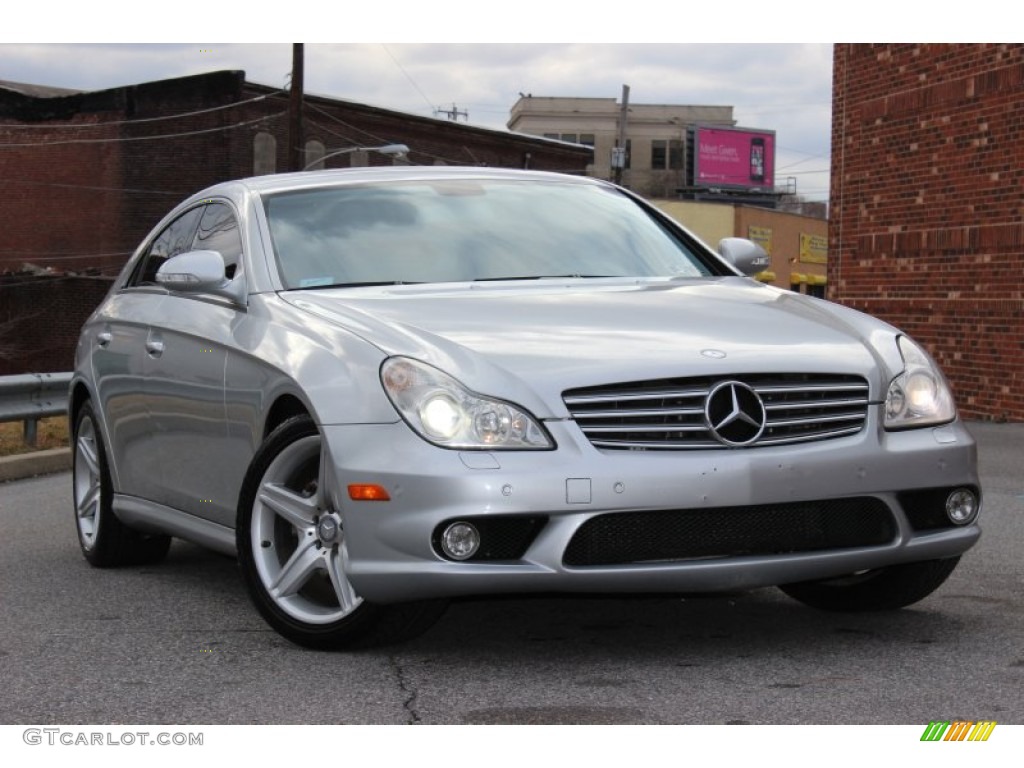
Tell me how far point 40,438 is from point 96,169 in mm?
37401

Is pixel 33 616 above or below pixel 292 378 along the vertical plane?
below

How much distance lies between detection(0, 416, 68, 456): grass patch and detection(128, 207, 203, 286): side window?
5857 millimetres

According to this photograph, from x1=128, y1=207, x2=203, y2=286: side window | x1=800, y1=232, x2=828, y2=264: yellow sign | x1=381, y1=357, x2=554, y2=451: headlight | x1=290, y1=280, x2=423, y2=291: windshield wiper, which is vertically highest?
x1=800, y1=232, x2=828, y2=264: yellow sign

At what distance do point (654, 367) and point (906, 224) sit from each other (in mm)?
13337

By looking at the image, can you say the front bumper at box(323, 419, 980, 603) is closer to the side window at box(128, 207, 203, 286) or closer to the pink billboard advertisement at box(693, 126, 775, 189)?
the side window at box(128, 207, 203, 286)

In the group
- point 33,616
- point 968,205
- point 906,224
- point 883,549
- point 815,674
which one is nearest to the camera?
point 815,674

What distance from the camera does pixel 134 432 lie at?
6.71 m

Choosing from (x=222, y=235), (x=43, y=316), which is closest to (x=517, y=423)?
(x=222, y=235)

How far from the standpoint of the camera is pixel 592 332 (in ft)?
16.3

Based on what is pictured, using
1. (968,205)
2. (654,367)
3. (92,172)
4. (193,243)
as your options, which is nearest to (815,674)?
(654,367)

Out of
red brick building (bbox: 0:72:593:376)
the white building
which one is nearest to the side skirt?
red brick building (bbox: 0:72:593:376)

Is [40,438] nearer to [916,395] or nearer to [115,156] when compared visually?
[916,395]

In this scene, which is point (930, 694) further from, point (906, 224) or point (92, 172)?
point (92, 172)

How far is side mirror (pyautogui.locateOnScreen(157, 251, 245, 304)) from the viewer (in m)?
5.78
